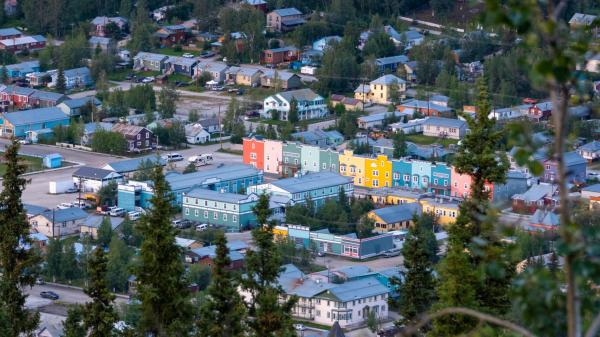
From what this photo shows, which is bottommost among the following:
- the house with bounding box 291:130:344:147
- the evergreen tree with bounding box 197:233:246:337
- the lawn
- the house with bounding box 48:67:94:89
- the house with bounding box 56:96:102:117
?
the house with bounding box 48:67:94:89

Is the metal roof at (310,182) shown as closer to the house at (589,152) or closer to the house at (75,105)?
the house at (589,152)

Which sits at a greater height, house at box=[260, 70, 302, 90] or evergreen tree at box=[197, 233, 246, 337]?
evergreen tree at box=[197, 233, 246, 337]

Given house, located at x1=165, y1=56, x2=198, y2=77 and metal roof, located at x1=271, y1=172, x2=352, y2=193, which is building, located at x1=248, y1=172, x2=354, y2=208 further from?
house, located at x1=165, y1=56, x2=198, y2=77

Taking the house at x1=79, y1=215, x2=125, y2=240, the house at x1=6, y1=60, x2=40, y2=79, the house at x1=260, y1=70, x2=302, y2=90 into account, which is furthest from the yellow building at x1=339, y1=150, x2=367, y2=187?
the house at x1=6, y1=60, x2=40, y2=79

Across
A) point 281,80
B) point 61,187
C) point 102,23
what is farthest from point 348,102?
point 102,23

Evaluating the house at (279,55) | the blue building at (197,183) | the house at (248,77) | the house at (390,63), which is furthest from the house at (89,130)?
the house at (390,63)

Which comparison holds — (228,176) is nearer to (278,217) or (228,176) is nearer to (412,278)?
(278,217)

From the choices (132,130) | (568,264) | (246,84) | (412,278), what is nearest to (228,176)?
(132,130)
